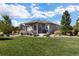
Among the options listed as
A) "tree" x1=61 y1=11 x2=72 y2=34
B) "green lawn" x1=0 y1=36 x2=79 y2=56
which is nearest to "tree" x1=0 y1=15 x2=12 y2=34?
"green lawn" x1=0 y1=36 x2=79 y2=56

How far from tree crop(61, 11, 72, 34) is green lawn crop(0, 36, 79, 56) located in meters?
0.10

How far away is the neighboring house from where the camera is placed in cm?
374

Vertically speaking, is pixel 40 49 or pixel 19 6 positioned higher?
pixel 19 6

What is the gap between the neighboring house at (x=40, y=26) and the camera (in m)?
3.74

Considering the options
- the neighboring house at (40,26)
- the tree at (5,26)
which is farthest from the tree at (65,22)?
the tree at (5,26)

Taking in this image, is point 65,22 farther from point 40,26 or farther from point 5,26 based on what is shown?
point 5,26

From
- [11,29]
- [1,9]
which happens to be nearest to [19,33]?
[11,29]

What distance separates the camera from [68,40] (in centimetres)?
377

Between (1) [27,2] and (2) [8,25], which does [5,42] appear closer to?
(2) [8,25]

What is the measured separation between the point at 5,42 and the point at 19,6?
1.45ft

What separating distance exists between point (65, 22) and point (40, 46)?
15.5 inches

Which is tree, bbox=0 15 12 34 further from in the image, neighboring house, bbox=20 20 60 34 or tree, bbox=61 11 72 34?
tree, bbox=61 11 72 34

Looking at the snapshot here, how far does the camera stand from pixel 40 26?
3768 mm

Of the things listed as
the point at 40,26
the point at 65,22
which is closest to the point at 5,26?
the point at 40,26
